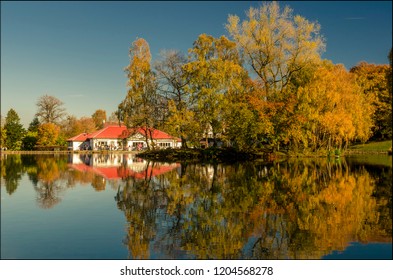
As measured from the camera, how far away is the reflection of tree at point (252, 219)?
7418 mm

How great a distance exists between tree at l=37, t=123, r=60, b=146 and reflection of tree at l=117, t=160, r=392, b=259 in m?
61.5

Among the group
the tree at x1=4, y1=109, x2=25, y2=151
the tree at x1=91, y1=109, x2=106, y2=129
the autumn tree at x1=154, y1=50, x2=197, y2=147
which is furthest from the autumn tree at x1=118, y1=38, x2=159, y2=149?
the tree at x1=91, y1=109, x2=106, y2=129

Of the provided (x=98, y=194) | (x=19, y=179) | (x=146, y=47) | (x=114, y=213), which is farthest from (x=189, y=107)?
(x=114, y=213)

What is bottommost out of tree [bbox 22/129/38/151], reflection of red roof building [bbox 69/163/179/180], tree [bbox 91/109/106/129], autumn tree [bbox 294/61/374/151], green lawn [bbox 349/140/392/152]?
reflection of red roof building [bbox 69/163/179/180]

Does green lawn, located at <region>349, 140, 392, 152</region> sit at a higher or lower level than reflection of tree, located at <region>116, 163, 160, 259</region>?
higher

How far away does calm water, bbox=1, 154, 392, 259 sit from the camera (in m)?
7.32

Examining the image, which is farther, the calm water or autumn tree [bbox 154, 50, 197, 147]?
autumn tree [bbox 154, 50, 197, 147]

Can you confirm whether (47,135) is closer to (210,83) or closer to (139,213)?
(210,83)

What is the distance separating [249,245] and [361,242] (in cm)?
225

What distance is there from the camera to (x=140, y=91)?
44156 millimetres

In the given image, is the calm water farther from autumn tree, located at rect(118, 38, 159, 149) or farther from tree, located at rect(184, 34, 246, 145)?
autumn tree, located at rect(118, 38, 159, 149)

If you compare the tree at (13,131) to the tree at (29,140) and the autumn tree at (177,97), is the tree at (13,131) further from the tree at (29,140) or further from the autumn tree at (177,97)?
the autumn tree at (177,97)

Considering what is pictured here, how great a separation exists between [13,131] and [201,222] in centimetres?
7146
